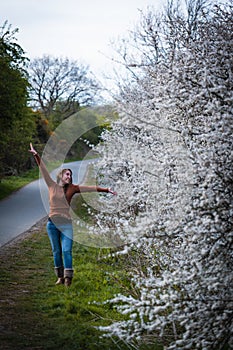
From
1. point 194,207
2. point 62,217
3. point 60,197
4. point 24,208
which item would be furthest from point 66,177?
point 24,208

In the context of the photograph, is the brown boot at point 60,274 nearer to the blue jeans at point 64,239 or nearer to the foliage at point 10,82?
the blue jeans at point 64,239

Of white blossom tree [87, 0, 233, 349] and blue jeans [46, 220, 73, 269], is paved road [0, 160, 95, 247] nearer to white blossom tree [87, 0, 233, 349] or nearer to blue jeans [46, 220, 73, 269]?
blue jeans [46, 220, 73, 269]

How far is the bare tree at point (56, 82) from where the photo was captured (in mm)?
50594

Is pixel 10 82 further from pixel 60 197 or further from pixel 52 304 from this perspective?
pixel 52 304

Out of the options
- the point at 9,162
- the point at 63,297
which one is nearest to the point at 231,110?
the point at 63,297

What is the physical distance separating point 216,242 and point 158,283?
59 centimetres

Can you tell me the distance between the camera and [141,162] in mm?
5004

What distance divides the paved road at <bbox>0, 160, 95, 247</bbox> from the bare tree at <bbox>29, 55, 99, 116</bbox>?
25.7 meters

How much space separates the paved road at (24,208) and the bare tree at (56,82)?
84.3 feet

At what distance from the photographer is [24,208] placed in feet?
61.1

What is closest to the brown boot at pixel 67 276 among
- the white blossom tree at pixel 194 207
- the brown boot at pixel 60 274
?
the brown boot at pixel 60 274

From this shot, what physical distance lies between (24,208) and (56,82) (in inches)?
1356

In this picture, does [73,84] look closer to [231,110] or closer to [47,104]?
[47,104]

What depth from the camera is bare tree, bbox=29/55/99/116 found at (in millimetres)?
50594
